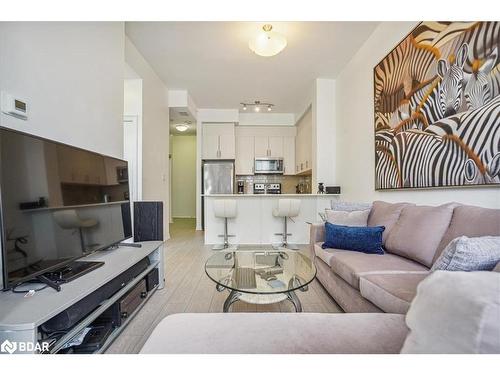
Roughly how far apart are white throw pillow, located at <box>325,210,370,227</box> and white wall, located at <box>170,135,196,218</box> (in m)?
6.17

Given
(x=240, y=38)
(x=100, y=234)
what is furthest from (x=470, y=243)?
(x=240, y=38)

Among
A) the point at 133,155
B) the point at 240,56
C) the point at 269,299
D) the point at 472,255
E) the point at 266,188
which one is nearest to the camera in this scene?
the point at 472,255

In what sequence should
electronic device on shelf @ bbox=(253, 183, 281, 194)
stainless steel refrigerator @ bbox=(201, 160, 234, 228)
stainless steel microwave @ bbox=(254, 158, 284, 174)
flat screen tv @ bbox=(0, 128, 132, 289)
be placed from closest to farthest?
1. flat screen tv @ bbox=(0, 128, 132, 289)
2. stainless steel refrigerator @ bbox=(201, 160, 234, 228)
3. stainless steel microwave @ bbox=(254, 158, 284, 174)
4. electronic device on shelf @ bbox=(253, 183, 281, 194)

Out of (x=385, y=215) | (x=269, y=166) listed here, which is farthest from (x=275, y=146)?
(x=385, y=215)

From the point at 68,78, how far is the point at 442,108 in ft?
9.49

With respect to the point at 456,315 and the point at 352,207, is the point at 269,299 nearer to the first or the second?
the point at 456,315

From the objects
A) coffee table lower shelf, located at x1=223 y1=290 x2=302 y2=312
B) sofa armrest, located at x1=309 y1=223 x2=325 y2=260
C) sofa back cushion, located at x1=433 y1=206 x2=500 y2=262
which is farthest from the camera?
sofa armrest, located at x1=309 y1=223 x2=325 y2=260

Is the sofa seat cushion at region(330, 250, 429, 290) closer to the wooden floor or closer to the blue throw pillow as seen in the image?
the blue throw pillow

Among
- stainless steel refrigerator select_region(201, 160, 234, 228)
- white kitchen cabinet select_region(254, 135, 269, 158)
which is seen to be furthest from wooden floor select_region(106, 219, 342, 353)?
white kitchen cabinet select_region(254, 135, 269, 158)

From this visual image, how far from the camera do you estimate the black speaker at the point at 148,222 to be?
2.36 m

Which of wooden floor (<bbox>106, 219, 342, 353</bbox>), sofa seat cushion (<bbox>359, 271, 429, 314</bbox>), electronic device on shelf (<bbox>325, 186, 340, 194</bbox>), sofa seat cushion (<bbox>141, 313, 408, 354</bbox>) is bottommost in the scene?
wooden floor (<bbox>106, 219, 342, 353</bbox>)

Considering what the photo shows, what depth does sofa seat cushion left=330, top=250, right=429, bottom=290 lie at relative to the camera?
154cm

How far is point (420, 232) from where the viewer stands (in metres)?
1.65

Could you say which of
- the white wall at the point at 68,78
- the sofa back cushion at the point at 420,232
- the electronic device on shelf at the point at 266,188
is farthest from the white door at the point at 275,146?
the sofa back cushion at the point at 420,232
